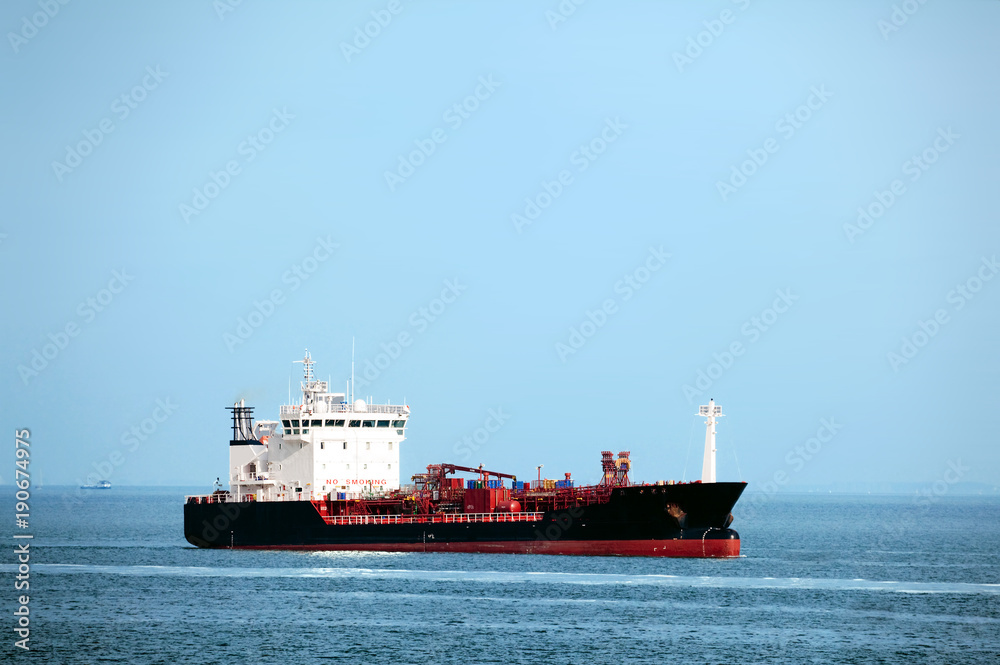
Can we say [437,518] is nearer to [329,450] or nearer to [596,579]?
[329,450]

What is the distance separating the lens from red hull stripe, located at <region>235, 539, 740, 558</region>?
54.8m

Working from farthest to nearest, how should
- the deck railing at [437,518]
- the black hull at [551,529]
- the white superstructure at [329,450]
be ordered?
the white superstructure at [329,450], the deck railing at [437,518], the black hull at [551,529]

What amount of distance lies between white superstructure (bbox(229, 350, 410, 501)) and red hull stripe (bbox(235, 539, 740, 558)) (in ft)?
13.5

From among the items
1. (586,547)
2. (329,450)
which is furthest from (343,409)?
(586,547)

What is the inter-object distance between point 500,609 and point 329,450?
22.7 m

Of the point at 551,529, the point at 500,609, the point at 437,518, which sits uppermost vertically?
the point at 437,518

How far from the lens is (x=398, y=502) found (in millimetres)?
61875

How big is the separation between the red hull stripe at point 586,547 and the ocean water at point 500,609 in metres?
0.54

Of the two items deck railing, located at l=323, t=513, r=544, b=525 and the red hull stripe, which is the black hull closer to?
the red hull stripe

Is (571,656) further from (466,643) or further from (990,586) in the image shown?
(990,586)

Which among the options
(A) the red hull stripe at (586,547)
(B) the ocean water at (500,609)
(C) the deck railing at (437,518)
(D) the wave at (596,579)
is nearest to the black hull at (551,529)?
(A) the red hull stripe at (586,547)

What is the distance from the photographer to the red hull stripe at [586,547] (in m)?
54.8

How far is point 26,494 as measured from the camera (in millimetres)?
36719

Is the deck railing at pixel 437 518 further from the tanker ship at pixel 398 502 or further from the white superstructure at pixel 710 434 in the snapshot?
the white superstructure at pixel 710 434
